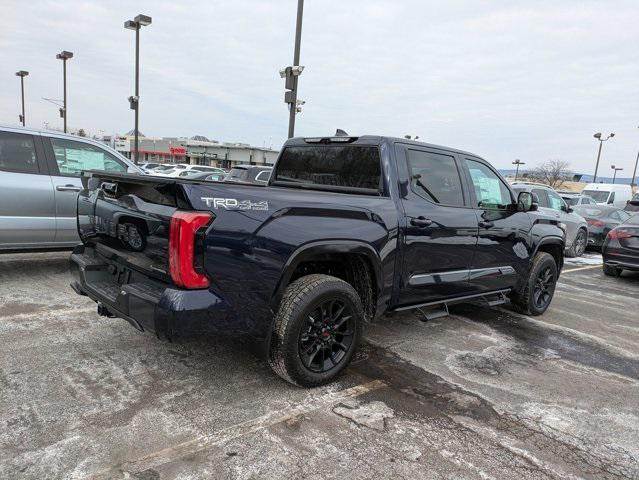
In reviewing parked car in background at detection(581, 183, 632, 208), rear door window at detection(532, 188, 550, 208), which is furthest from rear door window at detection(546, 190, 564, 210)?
parked car in background at detection(581, 183, 632, 208)

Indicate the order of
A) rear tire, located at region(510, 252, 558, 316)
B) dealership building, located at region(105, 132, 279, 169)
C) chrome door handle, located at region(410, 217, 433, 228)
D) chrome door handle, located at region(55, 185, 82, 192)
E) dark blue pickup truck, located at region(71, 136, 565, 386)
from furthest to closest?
dealership building, located at region(105, 132, 279, 169), chrome door handle, located at region(55, 185, 82, 192), rear tire, located at region(510, 252, 558, 316), chrome door handle, located at region(410, 217, 433, 228), dark blue pickup truck, located at region(71, 136, 565, 386)

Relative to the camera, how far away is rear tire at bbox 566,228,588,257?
11.9m

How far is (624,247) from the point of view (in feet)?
29.5

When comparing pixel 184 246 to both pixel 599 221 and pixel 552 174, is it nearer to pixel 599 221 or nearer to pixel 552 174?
pixel 599 221

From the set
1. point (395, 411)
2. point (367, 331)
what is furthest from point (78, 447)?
point (367, 331)

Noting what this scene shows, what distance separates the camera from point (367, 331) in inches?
189

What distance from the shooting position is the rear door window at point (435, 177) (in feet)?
13.6

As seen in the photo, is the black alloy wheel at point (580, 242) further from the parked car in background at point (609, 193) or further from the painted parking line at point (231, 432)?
the parked car in background at point (609, 193)

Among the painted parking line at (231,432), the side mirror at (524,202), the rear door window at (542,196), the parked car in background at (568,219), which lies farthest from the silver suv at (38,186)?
the rear door window at (542,196)

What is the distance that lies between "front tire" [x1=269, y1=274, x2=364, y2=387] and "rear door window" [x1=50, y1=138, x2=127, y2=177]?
4.21 metres

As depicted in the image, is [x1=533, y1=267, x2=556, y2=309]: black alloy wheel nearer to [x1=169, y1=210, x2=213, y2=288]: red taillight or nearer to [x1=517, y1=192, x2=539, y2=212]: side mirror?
[x1=517, y1=192, x2=539, y2=212]: side mirror

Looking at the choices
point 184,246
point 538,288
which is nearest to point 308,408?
point 184,246

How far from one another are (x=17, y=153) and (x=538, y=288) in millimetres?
6524

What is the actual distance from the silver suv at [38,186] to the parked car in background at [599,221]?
12.9 m
